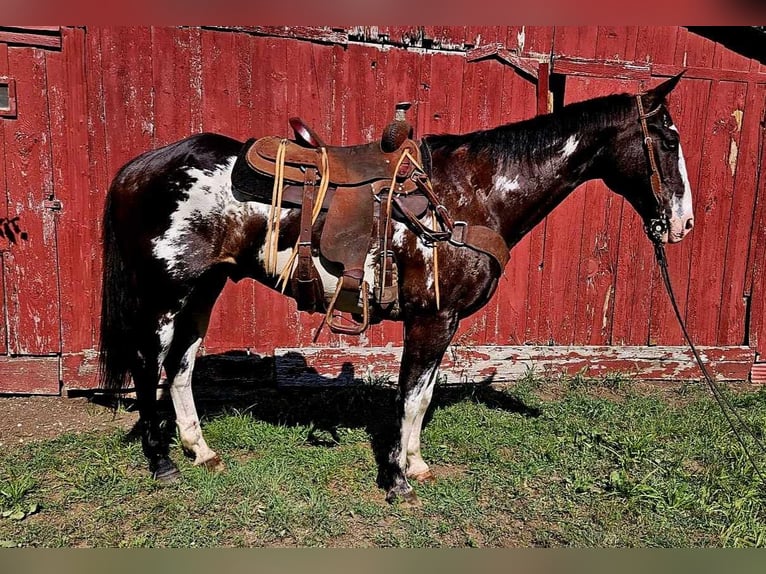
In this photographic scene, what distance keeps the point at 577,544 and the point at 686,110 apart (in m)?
4.09

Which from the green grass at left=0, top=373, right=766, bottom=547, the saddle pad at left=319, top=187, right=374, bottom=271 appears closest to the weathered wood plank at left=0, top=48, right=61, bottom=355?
the green grass at left=0, top=373, right=766, bottom=547

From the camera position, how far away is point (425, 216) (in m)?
3.05

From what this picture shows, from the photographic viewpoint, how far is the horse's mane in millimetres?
3102

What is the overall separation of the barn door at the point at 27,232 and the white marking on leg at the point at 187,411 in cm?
182

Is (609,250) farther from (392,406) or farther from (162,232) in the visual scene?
(162,232)

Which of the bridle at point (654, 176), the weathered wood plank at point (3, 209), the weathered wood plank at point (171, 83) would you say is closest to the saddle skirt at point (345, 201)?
the bridle at point (654, 176)

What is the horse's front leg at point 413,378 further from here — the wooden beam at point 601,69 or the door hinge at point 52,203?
the door hinge at point 52,203

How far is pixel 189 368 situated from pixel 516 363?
2972 millimetres

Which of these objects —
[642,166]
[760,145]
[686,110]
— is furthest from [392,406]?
Answer: [760,145]

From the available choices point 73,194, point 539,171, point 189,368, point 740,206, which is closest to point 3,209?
point 73,194

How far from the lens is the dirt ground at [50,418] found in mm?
4145

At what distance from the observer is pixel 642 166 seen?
3070 mm

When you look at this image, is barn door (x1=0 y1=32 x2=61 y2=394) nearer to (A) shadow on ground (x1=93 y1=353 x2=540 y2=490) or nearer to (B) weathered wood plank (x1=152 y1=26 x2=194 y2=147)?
(A) shadow on ground (x1=93 y1=353 x2=540 y2=490)
